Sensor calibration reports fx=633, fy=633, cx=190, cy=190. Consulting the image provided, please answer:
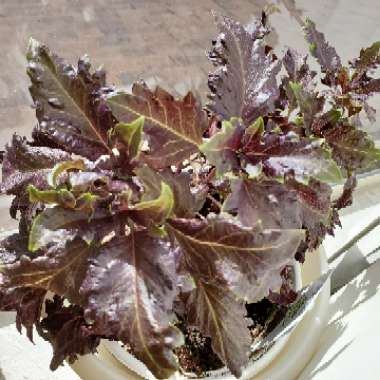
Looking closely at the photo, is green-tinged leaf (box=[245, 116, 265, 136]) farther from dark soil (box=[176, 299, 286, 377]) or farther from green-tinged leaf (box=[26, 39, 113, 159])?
dark soil (box=[176, 299, 286, 377])

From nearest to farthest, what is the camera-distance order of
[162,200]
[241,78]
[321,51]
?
[162,200] → [241,78] → [321,51]

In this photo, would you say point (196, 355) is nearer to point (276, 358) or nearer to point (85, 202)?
point (276, 358)

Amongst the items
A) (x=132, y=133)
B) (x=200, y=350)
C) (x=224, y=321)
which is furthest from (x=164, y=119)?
(x=200, y=350)

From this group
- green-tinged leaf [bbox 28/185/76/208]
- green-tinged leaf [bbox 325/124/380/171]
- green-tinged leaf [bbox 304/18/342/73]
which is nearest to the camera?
green-tinged leaf [bbox 28/185/76/208]

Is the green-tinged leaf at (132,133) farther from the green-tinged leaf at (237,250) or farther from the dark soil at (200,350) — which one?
the dark soil at (200,350)

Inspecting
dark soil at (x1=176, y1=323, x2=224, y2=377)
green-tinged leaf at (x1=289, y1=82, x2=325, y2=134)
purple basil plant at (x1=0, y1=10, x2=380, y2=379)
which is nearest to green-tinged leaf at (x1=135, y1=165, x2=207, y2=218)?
purple basil plant at (x1=0, y1=10, x2=380, y2=379)

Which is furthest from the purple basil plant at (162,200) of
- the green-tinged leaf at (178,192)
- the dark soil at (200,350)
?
the dark soil at (200,350)
